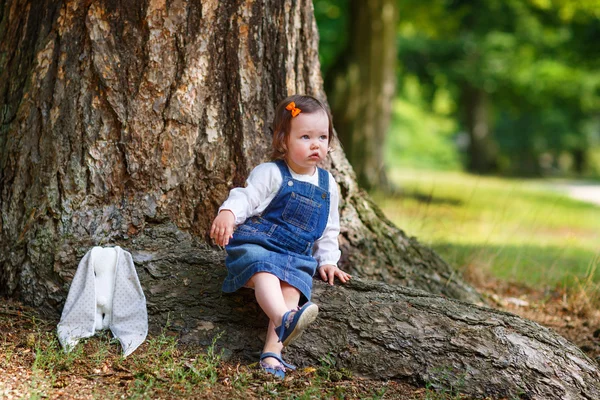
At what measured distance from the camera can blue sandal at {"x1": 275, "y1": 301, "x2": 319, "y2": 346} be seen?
2.93 meters

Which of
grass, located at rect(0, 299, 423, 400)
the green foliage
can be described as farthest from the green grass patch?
the green foliage

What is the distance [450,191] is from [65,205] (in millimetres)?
12358

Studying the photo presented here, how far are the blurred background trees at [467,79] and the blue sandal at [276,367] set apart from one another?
2.92 m

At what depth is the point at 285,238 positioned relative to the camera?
3436 millimetres

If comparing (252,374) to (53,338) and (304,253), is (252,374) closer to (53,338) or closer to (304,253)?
(304,253)

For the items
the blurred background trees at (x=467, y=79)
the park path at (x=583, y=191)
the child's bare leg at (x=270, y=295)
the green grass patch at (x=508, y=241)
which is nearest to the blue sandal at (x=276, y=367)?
the child's bare leg at (x=270, y=295)

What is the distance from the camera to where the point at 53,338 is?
3342 mm

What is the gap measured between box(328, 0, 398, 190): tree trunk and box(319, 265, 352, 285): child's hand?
8.29m

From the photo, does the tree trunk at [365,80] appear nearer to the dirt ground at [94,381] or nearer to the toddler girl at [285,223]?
the toddler girl at [285,223]

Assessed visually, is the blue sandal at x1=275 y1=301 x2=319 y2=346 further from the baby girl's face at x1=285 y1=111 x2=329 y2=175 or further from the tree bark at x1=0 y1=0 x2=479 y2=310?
the tree bark at x1=0 y1=0 x2=479 y2=310

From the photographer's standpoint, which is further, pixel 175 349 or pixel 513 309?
pixel 513 309

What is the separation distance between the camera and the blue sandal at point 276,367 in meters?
3.21

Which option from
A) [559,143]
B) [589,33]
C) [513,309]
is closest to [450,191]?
[589,33]

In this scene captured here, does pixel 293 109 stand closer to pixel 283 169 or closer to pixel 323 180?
pixel 283 169
